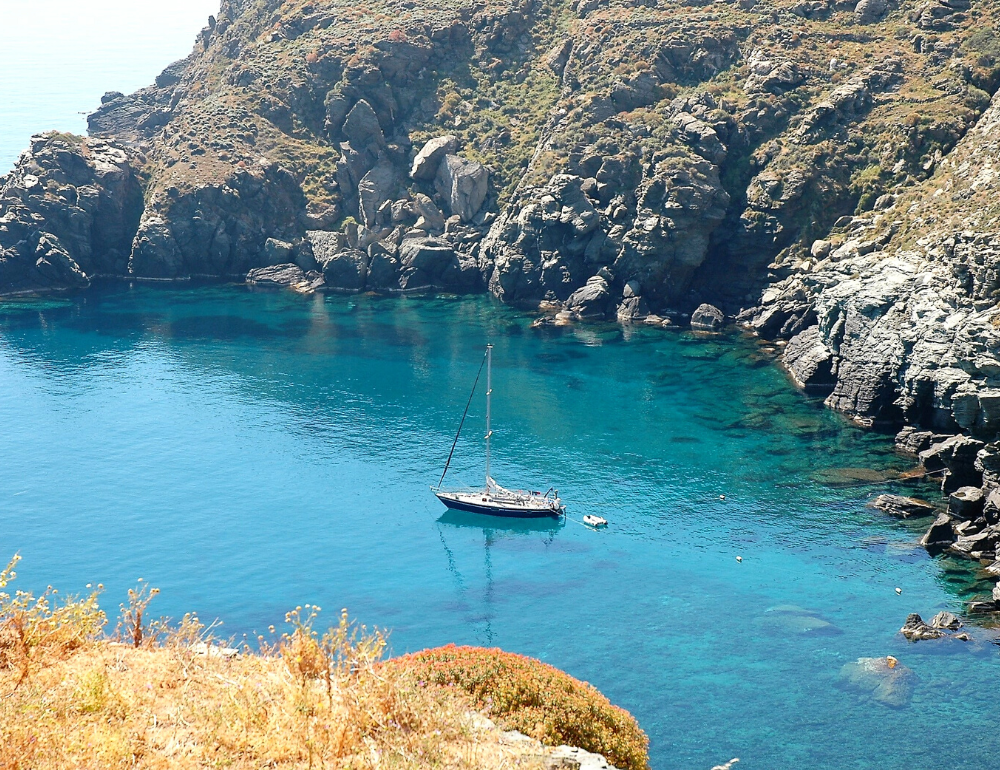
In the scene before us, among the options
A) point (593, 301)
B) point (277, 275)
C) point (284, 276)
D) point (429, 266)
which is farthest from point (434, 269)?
point (593, 301)

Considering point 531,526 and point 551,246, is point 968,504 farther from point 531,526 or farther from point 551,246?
point 551,246

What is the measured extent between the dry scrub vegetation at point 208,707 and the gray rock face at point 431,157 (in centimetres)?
13401

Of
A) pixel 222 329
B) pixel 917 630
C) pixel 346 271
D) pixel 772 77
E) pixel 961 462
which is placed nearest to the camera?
pixel 917 630

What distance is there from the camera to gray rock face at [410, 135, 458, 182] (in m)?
155

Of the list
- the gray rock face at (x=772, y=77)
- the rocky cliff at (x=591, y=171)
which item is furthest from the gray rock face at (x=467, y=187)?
the gray rock face at (x=772, y=77)

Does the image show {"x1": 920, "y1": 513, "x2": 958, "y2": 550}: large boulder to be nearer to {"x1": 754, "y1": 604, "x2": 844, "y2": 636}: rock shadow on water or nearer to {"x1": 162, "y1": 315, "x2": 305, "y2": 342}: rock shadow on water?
{"x1": 754, "y1": 604, "x2": 844, "y2": 636}: rock shadow on water

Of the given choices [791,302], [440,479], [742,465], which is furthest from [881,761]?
[791,302]

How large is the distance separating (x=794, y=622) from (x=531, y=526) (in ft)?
75.1

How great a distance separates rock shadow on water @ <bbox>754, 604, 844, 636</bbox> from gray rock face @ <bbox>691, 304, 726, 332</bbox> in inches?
2483

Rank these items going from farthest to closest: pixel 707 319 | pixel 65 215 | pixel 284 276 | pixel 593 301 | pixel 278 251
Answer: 1. pixel 278 251
2. pixel 65 215
3. pixel 284 276
4. pixel 593 301
5. pixel 707 319

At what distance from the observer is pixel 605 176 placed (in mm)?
138125

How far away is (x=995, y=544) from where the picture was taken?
2717 inches

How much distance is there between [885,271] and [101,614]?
8822cm

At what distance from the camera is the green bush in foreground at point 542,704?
28.8 metres
